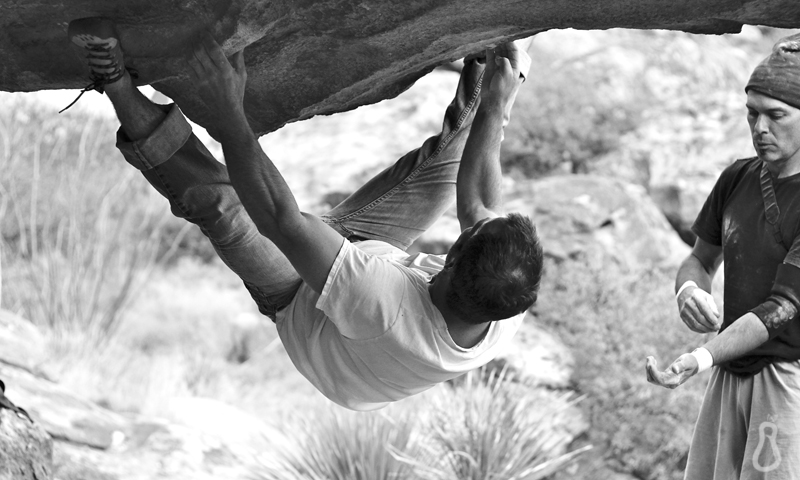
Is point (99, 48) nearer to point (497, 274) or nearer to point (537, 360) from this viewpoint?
point (497, 274)

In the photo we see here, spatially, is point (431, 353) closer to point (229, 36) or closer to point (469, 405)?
point (229, 36)

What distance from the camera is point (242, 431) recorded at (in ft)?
23.1

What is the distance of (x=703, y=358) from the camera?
264 centimetres

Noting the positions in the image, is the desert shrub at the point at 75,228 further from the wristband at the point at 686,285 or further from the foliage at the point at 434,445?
the wristband at the point at 686,285

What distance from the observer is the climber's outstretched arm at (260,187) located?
229 centimetres

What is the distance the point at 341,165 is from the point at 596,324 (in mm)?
4220

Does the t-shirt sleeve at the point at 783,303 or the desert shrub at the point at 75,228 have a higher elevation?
the desert shrub at the point at 75,228

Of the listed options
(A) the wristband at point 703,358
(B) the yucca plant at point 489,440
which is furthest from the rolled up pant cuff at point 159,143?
(B) the yucca plant at point 489,440

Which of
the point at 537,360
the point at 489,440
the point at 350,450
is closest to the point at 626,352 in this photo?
the point at 537,360

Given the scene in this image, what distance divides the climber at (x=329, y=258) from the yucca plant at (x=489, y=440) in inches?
104

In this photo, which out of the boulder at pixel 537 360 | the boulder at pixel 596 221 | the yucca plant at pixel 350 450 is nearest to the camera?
the yucca plant at pixel 350 450

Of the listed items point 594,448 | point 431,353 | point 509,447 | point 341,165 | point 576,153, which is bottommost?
point 594,448

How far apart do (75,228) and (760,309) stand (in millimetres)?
6826

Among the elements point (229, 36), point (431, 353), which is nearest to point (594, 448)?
point (431, 353)
